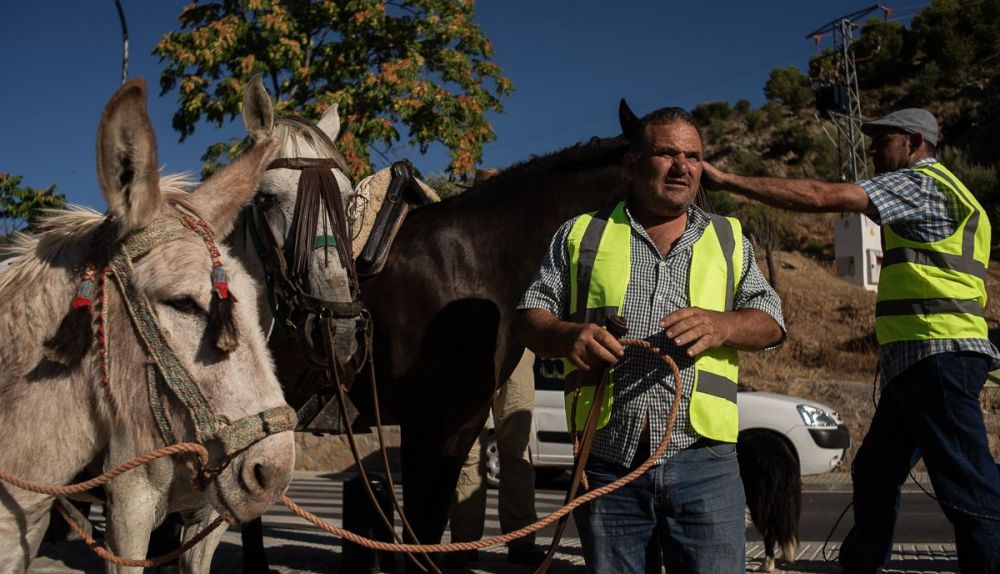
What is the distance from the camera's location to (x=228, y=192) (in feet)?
8.25

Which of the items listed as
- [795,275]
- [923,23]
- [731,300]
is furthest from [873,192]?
[923,23]

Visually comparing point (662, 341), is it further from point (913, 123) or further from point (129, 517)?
point (913, 123)

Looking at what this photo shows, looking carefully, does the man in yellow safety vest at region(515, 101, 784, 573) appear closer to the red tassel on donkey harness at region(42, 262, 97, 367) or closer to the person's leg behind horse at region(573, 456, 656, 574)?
the person's leg behind horse at region(573, 456, 656, 574)

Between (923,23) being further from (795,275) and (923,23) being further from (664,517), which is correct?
(664,517)

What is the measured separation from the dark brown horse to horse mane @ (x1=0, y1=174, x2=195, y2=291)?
202cm

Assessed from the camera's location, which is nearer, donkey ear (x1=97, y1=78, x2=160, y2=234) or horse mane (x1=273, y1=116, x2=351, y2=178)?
donkey ear (x1=97, y1=78, x2=160, y2=234)

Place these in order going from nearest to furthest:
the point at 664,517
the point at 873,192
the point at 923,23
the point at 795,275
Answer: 1. the point at 664,517
2. the point at 873,192
3. the point at 795,275
4. the point at 923,23

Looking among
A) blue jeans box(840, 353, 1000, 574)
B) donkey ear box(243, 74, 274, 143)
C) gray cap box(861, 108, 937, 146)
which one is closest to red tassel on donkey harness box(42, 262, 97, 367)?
donkey ear box(243, 74, 274, 143)

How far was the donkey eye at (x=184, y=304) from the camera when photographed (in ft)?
7.20

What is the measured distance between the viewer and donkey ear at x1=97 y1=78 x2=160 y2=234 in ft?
6.73

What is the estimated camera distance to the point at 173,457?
87.8 inches

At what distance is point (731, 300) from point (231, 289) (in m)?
1.53

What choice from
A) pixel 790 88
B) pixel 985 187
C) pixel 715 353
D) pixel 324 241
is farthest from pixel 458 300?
pixel 790 88

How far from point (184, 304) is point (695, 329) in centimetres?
138
